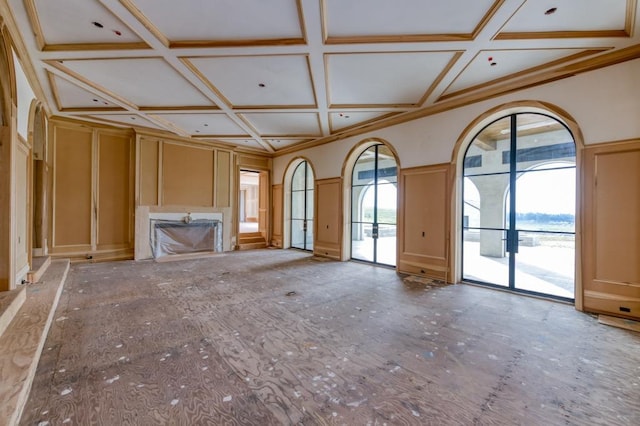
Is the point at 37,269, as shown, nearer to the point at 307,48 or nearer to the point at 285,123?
the point at 285,123

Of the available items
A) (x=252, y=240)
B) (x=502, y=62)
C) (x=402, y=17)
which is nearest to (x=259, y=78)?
(x=402, y=17)

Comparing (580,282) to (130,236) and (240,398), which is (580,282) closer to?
(240,398)

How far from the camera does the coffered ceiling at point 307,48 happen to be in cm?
284

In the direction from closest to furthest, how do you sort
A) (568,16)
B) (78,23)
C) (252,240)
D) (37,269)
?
(568,16) < (78,23) < (37,269) < (252,240)

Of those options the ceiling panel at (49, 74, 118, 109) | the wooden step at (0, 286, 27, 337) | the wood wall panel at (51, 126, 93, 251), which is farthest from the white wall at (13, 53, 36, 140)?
the wooden step at (0, 286, 27, 337)

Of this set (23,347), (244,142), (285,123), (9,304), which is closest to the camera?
(23,347)

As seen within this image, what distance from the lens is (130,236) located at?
707cm

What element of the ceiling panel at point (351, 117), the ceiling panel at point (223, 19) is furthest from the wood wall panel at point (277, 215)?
the ceiling panel at point (223, 19)

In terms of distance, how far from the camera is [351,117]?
239 inches

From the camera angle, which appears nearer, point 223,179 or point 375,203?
point 375,203

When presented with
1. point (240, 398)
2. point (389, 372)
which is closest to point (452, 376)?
point (389, 372)

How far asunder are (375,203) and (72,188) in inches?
293

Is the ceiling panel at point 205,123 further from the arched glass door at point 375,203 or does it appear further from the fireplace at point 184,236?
the arched glass door at point 375,203

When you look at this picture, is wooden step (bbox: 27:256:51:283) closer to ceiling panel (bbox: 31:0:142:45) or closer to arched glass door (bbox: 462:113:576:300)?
ceiling panel (bbox: 31:0:142:45)
